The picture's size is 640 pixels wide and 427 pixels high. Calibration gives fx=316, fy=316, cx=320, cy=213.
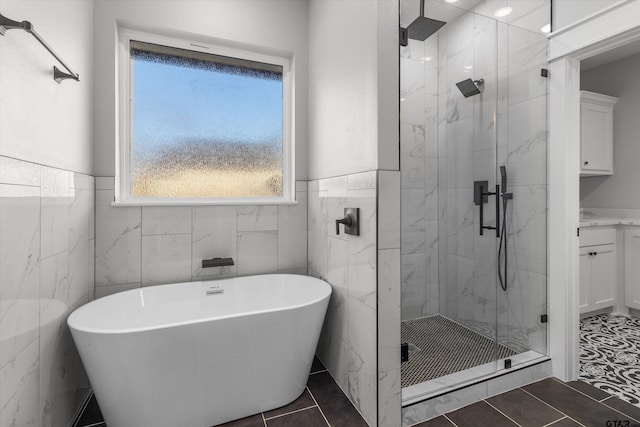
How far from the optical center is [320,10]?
2262 millimetres

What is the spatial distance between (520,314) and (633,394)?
648 millimetres

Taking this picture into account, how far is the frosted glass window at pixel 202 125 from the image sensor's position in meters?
2.26

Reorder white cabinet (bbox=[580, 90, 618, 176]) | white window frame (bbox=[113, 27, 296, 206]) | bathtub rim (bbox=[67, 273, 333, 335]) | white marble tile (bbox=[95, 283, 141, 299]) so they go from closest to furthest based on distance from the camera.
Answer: bathtub rim (bbox=[67, 273, 333, 335])
white marble tile (bbox=[95, 283, 141, 299])
white window frame (bbox=[113, 27, 296, 206])
white cabinet (bbox=[580, 90, 618, 176])

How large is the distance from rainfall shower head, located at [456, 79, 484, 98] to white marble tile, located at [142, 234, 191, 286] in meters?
2.26

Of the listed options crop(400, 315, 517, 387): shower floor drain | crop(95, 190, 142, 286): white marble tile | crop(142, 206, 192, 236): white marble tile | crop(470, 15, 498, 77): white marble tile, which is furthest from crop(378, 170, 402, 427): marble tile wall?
crop(95, 190, 142, 286): white marble tile

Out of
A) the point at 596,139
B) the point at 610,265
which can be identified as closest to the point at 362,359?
the point at 610,265

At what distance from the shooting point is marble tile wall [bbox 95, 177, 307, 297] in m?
2.04

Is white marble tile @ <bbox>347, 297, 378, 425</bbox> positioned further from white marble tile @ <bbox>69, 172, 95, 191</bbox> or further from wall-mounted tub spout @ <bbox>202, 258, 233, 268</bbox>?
white marble tile @ <bbox>69, 172, 95, 191</bbox>

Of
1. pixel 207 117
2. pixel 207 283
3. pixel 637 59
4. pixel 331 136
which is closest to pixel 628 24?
pixel 331 136

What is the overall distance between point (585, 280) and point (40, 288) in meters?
3.96

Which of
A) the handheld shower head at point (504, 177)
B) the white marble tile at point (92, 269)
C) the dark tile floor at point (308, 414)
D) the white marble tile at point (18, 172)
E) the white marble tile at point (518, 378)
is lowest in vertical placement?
the dark tile floor at point (308, 414)

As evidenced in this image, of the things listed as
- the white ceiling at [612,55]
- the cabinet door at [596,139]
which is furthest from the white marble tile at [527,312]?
the white ceiling at [612,55]

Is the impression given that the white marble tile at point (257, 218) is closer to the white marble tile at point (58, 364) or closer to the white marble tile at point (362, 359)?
the white marble tile at point (362, 359)

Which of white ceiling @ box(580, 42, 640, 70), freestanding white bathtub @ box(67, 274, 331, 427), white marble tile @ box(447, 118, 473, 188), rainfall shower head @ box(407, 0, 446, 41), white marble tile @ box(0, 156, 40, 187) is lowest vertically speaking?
freestanding white bathtub @ box(67, 274, 331, 427)
